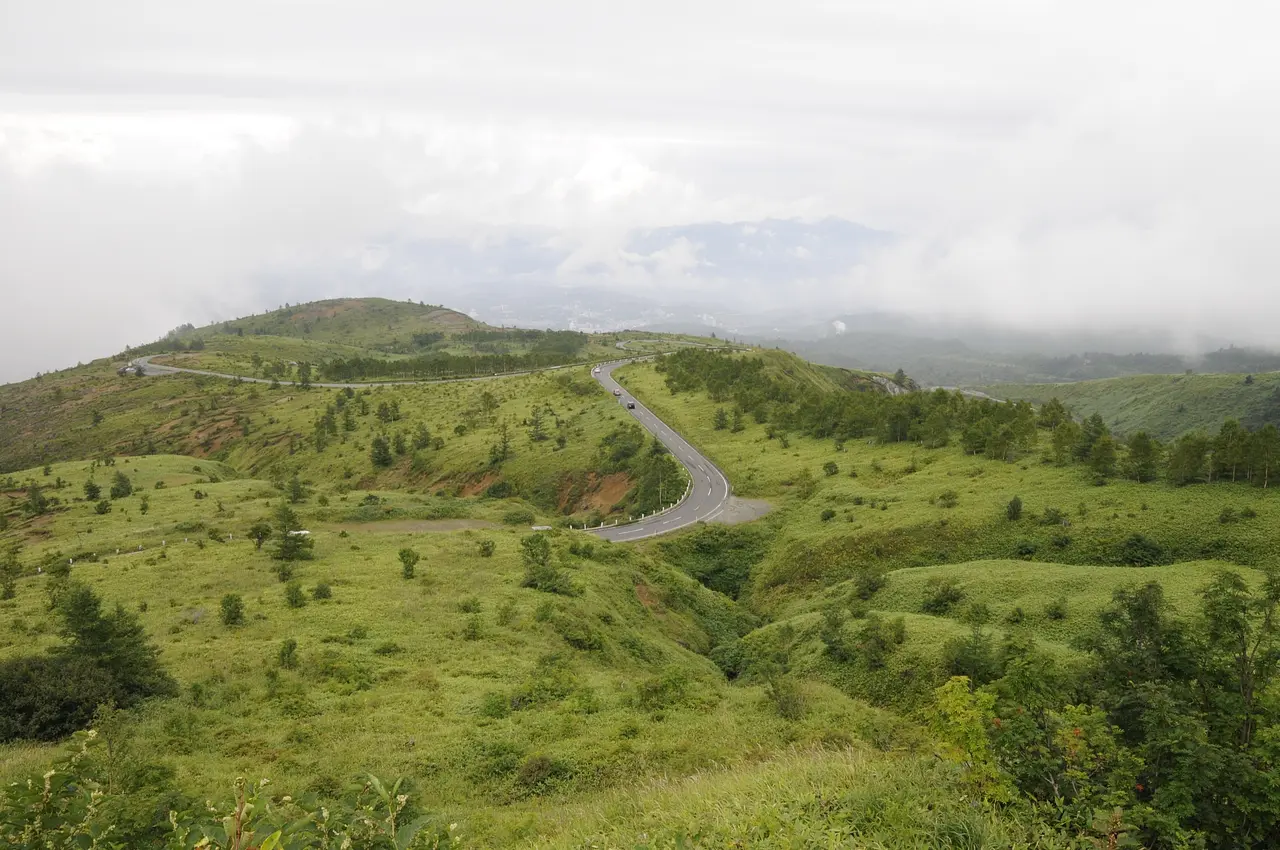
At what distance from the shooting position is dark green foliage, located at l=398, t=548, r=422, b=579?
34.1 metres

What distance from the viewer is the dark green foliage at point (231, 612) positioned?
27.0 metres

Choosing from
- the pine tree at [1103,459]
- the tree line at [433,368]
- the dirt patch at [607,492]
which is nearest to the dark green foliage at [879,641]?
the pine tree at [1103,459]

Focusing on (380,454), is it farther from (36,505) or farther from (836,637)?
(836,637)

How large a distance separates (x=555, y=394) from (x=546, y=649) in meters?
90.5

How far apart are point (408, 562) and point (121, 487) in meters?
50.8

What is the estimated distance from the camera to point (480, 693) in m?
22.2

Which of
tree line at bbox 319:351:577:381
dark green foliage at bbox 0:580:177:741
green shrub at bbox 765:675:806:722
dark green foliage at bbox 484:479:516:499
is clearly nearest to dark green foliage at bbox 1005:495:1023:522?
green shrub at bbox 765:675:806:722

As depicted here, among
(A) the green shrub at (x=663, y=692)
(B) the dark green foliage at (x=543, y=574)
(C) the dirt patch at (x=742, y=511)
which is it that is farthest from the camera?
(C) the dirt patch at (x=742, y=511)

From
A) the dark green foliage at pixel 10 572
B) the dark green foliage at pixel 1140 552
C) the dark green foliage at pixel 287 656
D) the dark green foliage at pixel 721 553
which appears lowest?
the dark green foliage at pixel 721 553

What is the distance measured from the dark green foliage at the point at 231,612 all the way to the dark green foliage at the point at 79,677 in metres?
5.46

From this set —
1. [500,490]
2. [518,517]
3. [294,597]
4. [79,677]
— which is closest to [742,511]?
[518,517]

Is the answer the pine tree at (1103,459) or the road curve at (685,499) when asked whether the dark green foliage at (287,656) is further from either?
the pine tree at (1103,459)

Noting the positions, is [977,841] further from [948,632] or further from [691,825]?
[948,632]

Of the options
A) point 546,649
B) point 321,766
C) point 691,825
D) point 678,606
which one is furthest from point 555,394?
point 691,825
